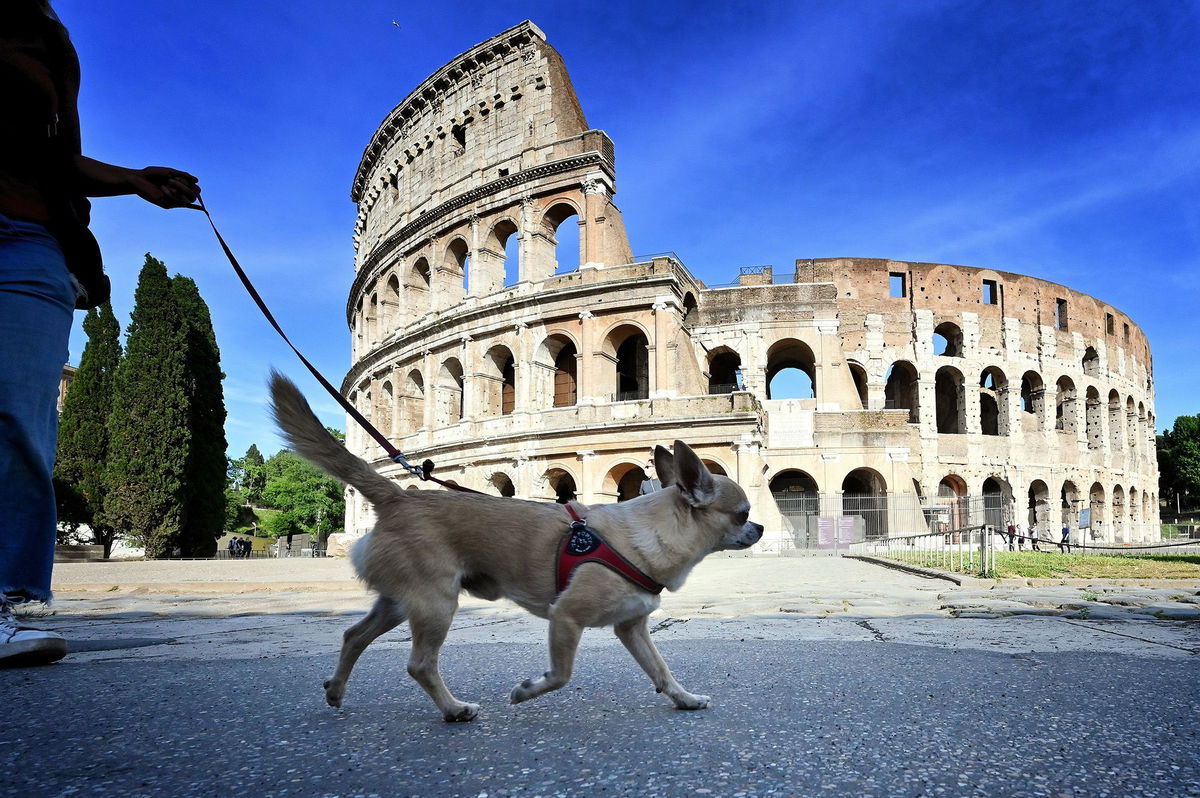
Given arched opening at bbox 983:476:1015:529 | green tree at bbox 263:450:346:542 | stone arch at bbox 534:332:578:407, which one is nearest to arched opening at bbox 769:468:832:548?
arched opening at bbox 983:476:1015:529

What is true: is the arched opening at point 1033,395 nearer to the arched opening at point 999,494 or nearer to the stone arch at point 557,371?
the arched opening at point 999,494

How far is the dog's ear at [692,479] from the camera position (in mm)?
2543

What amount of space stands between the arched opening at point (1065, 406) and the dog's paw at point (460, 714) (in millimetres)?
39605

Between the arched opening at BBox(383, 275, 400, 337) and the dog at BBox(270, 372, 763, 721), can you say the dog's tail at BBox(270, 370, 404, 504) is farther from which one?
the arched opening at BBox(383, 275, 400, 337)

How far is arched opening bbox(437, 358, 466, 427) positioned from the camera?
2797 cm

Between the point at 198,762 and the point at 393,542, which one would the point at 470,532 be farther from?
the point at 198,762

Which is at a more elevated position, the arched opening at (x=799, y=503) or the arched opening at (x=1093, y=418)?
the arched opening at (x=1093, y=418)

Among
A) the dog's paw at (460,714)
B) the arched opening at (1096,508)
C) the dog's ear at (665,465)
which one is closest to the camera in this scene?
the dog's paw at (460,714)

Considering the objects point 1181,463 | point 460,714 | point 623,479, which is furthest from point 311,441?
point 1181,463

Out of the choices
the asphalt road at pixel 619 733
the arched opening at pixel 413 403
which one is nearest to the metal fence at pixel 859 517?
the arched opening at pixel 413 403

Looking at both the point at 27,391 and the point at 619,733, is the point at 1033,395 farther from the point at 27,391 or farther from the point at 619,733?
the point at 27,391

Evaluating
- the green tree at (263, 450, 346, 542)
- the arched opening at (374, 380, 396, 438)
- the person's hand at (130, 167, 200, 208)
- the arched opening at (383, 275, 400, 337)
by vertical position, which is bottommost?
the green tree at (263, 450, 346, 542)

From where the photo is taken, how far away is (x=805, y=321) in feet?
88.2

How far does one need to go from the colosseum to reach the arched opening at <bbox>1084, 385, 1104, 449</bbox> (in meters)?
0.13
